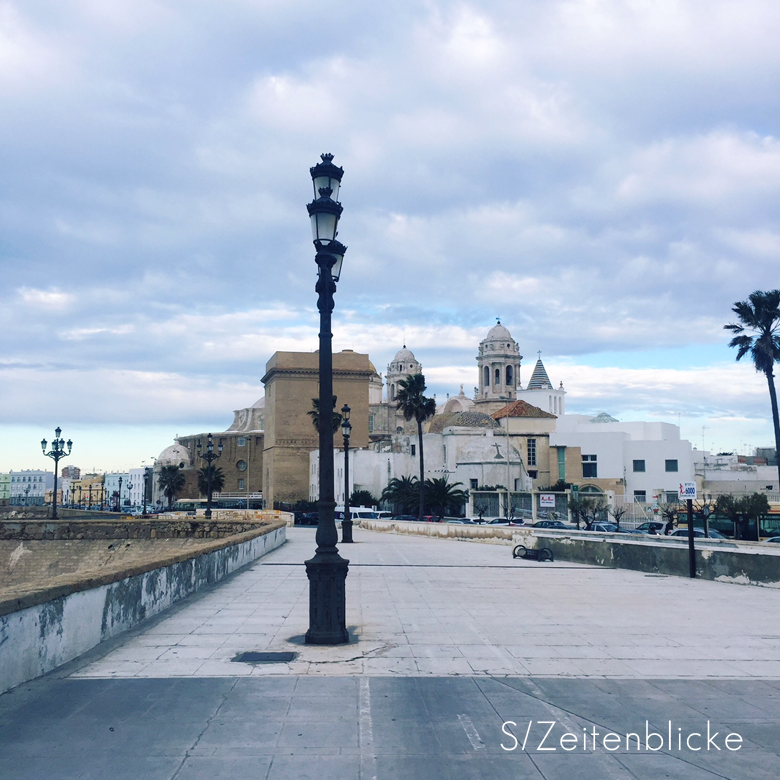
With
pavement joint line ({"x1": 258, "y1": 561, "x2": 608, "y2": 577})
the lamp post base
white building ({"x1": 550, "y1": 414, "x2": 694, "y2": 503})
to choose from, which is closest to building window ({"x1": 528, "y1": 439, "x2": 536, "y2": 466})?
white building ({"x1": 550, "y1": 414, "x2": 694, "y2": 503})

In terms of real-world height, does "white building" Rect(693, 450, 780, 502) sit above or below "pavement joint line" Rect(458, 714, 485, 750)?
above

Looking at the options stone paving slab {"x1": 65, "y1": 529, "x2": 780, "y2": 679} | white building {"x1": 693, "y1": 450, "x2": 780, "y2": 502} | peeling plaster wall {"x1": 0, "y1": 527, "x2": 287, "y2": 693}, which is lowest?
stone paving slab {"x1": 65, "y1": 529, "x2": 780, "y2": 679}

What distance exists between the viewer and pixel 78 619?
28.0ft

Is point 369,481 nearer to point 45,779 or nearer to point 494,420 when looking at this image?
point 494,420

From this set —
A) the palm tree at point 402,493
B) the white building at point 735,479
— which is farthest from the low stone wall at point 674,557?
the white building at point 735,479

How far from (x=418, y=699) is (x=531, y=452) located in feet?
241

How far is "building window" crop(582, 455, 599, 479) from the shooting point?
74.7 meters

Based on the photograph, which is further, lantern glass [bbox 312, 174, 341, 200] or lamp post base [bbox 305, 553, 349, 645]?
lantern glass [bbox 312, 174, 341, 200]

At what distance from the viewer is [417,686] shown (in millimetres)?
7281

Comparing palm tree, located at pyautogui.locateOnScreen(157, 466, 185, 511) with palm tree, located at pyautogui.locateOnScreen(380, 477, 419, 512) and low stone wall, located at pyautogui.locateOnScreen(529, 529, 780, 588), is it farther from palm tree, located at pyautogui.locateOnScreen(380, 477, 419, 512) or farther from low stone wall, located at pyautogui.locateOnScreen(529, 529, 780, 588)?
low stone wall, located at pyautogui.locateOnScreen(529, 529, 780, 588)

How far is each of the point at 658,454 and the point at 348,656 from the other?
70.4 m

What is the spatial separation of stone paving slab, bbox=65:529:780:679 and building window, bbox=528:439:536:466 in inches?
2424

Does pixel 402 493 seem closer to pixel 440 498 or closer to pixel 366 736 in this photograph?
pixel 440 498

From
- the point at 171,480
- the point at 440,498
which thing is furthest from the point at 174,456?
the point at 440,498
